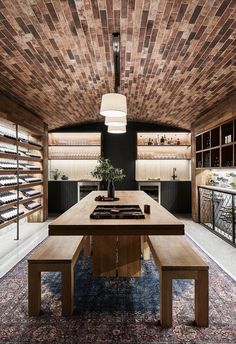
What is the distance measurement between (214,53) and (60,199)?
21.5ft

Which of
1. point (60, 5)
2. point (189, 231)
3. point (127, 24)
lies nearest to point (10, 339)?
point (60, 5)

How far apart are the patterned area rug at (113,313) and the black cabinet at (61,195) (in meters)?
5.20

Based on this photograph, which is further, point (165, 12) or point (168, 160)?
point (168, 160)

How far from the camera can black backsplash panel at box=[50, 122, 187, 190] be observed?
9.11 meters

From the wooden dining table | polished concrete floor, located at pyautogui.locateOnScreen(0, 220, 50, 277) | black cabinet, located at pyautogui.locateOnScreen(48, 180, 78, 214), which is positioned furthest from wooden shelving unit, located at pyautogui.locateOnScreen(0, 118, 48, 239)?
the wooden dining table

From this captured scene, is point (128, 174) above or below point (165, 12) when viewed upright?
below

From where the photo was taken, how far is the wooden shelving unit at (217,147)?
225 inches

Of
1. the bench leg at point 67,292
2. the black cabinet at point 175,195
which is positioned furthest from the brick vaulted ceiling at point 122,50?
the black cabinet at point 175,195

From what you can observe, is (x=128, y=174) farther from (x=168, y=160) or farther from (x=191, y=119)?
(x=191, y=119)

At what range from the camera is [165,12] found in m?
2.83

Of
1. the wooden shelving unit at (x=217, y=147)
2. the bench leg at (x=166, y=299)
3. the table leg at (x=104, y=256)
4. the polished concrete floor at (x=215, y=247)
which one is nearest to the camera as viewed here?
the bench leg at (x=166, y=299)

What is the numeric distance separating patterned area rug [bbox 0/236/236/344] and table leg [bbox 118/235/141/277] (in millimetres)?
109

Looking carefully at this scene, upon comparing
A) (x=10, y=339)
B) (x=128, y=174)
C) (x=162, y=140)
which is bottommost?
(x=10, y=339)

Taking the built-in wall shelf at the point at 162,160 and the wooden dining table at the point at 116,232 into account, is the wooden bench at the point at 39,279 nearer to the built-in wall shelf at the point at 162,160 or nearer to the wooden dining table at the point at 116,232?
the wooden dining table at the point at 116,232
